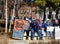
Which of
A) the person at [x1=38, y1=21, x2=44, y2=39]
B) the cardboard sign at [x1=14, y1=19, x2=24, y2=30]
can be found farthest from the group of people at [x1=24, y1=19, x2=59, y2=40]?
the cardboard sign at [x1=14, y1=19, x2=24, y2=30]

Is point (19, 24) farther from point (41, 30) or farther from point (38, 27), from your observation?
point (41, 30)

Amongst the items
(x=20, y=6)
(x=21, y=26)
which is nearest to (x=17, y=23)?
(x=21, y=26)

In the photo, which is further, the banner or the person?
the person

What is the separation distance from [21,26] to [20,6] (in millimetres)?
990

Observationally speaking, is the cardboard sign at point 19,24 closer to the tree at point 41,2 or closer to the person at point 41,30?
the person at point 41,30

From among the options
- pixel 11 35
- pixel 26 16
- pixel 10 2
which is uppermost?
pixel 10 2

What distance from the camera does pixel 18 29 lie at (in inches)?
367

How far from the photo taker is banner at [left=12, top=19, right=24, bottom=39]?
9227 millimetres

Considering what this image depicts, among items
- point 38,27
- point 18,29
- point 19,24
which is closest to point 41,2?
point 38,27

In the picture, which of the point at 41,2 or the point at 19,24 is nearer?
the point at 19,24

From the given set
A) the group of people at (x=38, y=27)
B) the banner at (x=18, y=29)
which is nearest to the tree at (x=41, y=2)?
the group of people at (x=38, y=27)

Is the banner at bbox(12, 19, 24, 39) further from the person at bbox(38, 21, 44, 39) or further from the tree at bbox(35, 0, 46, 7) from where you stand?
the tree at bbox(35, 0, 46, 7)

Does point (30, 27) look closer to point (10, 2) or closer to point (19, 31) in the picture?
point (19, 31)

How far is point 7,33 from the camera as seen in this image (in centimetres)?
958
